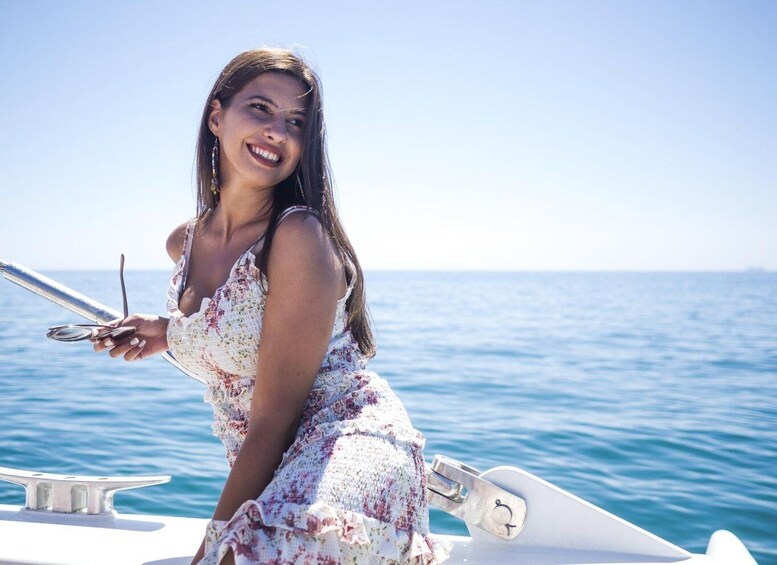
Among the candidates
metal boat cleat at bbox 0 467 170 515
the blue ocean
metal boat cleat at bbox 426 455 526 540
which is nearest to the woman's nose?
metal boat cleat at bbox 426 455 526 540

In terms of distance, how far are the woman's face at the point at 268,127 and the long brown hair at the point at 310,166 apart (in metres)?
0.02

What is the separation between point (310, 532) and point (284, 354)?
0.36m

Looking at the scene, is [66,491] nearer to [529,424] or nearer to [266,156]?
[266,156]

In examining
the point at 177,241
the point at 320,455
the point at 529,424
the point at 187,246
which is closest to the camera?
the point at 320,455

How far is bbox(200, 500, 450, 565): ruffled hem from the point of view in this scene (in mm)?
1165

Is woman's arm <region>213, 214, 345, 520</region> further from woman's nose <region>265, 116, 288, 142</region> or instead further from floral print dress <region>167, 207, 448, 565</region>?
woman's nose <region>265, 116, 288, 142</region>

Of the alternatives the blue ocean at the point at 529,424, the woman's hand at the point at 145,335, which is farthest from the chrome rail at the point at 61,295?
the blue ocean at the point at 529,424

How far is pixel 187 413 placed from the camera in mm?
7023

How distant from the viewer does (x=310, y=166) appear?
1.64 metres

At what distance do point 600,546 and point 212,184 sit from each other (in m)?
1.47

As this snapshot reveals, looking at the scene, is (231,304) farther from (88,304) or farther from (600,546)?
(600,546)

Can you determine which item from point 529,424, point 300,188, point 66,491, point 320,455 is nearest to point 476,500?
point 320,455

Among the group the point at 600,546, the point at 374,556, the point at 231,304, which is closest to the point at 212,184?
the point at 231,304

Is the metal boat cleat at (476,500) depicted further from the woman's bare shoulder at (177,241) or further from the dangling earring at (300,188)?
the woman's bare shoulder at (177,241)
